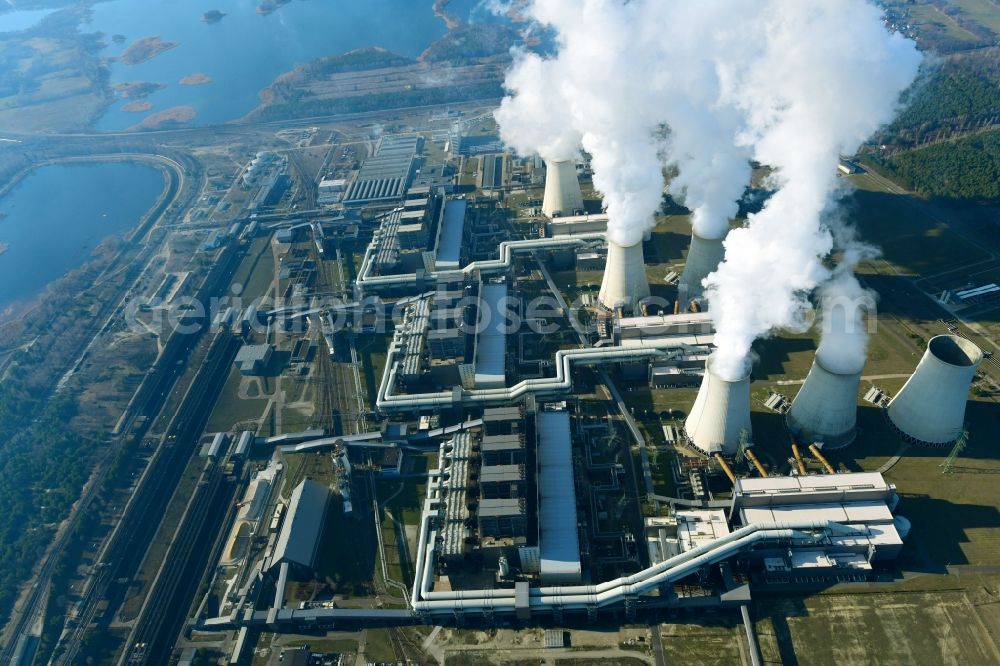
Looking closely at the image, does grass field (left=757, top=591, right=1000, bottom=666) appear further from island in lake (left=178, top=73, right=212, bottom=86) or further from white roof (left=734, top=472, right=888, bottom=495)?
island in lake (left=178, top=73, right=212, bottom=86)

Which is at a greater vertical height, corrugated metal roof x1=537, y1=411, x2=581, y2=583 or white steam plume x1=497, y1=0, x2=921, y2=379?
white steam plume x1=497, y1=0, x2=921, y2=379

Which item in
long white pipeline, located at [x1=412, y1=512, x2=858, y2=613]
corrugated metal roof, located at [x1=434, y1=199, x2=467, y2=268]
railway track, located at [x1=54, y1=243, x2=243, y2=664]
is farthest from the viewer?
corrugated metal roof, located at [x1=434, y1=199, x2=467, y2=268]

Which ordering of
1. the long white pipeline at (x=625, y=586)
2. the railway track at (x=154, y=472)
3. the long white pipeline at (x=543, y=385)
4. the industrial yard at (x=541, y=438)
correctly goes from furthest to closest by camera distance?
the long white pipeline at (x=543, y=385)
the railway track at (x=154, y=472)
the industrial yard at (x=541, y=438)
the long white pipeline at (x=625, y=586)

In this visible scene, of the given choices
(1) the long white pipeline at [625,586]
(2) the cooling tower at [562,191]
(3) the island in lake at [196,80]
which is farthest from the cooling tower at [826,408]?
(3) the island in lake at [196,80]

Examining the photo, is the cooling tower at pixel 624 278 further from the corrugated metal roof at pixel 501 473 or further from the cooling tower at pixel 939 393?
the corrugated metal roof at pixel 501 473

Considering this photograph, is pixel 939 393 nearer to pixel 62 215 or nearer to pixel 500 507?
pixel 500 507

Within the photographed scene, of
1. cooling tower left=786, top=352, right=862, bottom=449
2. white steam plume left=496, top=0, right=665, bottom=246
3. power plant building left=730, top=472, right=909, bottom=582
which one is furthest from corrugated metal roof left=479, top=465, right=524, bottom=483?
white steam plume left=496, top=0, right=665, bottom=246

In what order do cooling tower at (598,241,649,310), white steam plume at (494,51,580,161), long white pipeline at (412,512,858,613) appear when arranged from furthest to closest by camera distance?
white steam plume at (494,51,580,161) < cooling tower at (598,241,649,310) < long white pipeline at (412,512,858,613)

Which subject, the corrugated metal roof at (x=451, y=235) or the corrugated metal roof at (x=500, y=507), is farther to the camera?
the corrugated metal roof at (x=451, y=235)
